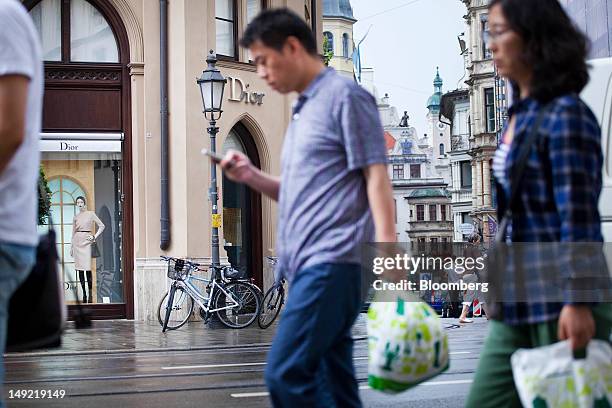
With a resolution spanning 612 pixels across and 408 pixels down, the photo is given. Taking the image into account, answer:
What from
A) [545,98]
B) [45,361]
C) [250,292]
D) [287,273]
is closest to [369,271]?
[287,273]

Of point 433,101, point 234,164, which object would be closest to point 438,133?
point 433,101

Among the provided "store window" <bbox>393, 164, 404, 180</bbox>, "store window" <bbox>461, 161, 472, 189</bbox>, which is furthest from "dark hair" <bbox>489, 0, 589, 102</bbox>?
"store window" <bbox>393, 164, 404, 180</bbox>

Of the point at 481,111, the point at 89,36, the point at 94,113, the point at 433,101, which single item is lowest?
the point at 94,113

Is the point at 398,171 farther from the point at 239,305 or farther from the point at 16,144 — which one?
the point at 16,144

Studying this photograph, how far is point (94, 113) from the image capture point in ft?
74.3

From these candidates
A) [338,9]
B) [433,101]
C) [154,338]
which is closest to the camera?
[154,338]

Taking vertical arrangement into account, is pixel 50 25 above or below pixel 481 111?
below

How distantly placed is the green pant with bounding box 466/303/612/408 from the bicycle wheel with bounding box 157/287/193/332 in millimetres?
14212

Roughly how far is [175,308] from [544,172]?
1532 centimetres

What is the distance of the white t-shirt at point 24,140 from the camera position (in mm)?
3307

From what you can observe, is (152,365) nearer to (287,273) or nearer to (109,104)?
(287,273)

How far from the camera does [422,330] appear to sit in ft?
12.5

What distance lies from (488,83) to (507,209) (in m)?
72.8

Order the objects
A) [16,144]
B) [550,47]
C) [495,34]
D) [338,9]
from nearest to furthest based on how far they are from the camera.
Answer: [16,144], [550,47], [495,34], [338,9]
